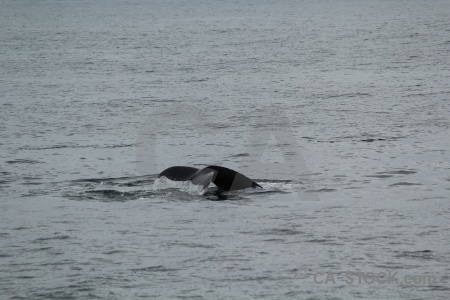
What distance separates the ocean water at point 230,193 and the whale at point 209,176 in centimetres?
17

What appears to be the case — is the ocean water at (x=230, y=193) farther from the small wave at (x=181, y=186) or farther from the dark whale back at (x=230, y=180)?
the dark whale back at (x=230, y=180)

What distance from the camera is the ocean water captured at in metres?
8.61

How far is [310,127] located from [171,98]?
553 centimetres

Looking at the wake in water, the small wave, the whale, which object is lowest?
the wake in water

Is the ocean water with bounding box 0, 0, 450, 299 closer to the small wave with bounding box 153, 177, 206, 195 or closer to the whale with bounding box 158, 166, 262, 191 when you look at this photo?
the small wave with bounding box 153, 177, 206, 195

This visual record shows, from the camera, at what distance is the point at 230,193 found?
11.7m

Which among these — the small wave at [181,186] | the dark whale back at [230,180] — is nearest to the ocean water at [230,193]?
the small wave at [181,186]

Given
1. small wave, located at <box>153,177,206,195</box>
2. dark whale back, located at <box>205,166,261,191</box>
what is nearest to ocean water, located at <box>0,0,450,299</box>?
small wave, located at <box>153,177,206,195</box>

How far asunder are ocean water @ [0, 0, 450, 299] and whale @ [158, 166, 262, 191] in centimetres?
17

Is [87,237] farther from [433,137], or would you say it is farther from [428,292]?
[433,137]

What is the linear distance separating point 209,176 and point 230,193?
38cm

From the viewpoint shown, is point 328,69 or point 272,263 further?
point 328,69

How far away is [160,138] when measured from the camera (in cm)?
1675

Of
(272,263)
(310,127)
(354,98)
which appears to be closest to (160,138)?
(310,127)
